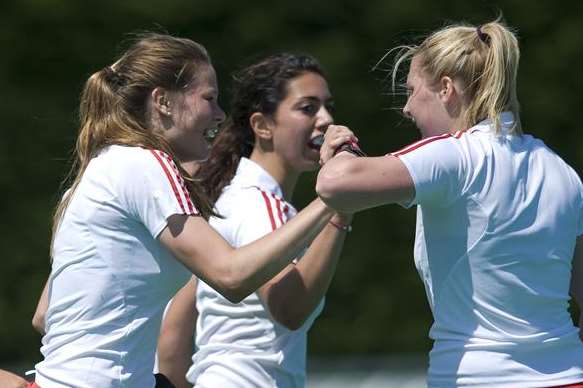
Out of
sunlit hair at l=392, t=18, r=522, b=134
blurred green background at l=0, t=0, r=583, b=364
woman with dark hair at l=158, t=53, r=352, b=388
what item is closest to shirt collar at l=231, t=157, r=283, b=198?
woman with dark hair at l=158, t=53, r=352, b=388

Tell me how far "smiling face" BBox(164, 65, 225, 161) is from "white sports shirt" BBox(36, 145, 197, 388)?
254mm

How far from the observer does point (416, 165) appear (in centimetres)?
293

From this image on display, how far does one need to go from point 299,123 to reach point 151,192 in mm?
1232

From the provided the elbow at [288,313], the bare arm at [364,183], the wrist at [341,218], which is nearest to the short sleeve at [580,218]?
the bare arm at [364,183]

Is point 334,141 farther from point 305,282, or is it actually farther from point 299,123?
point 299,123

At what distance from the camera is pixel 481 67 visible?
10.3 feet

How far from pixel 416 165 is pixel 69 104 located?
11.8 feet

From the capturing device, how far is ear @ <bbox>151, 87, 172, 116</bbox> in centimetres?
342

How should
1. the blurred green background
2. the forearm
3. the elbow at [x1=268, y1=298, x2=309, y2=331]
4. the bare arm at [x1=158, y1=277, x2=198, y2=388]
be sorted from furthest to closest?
the blurred green background
the bare arm at [x1=158, y1=277, x2=198, y2=388]
the elbow at [x1=268, y1=298, x2=309, y2=331]
the forearm

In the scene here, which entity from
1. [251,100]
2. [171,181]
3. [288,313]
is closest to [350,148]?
[171,181]

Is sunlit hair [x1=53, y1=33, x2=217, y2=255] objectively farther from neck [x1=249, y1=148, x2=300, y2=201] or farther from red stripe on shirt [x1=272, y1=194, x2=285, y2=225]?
neck [x1=249, y1=148, x2=300, y2=201]

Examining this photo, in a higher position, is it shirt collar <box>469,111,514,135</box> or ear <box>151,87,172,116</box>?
ear <box>151,87,172,116</box>

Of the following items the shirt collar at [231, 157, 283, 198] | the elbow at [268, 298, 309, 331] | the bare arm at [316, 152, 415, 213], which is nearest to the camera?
the bare arm at [316, 152, 415, 213]

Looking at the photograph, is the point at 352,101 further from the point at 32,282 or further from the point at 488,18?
the point at 32,282
